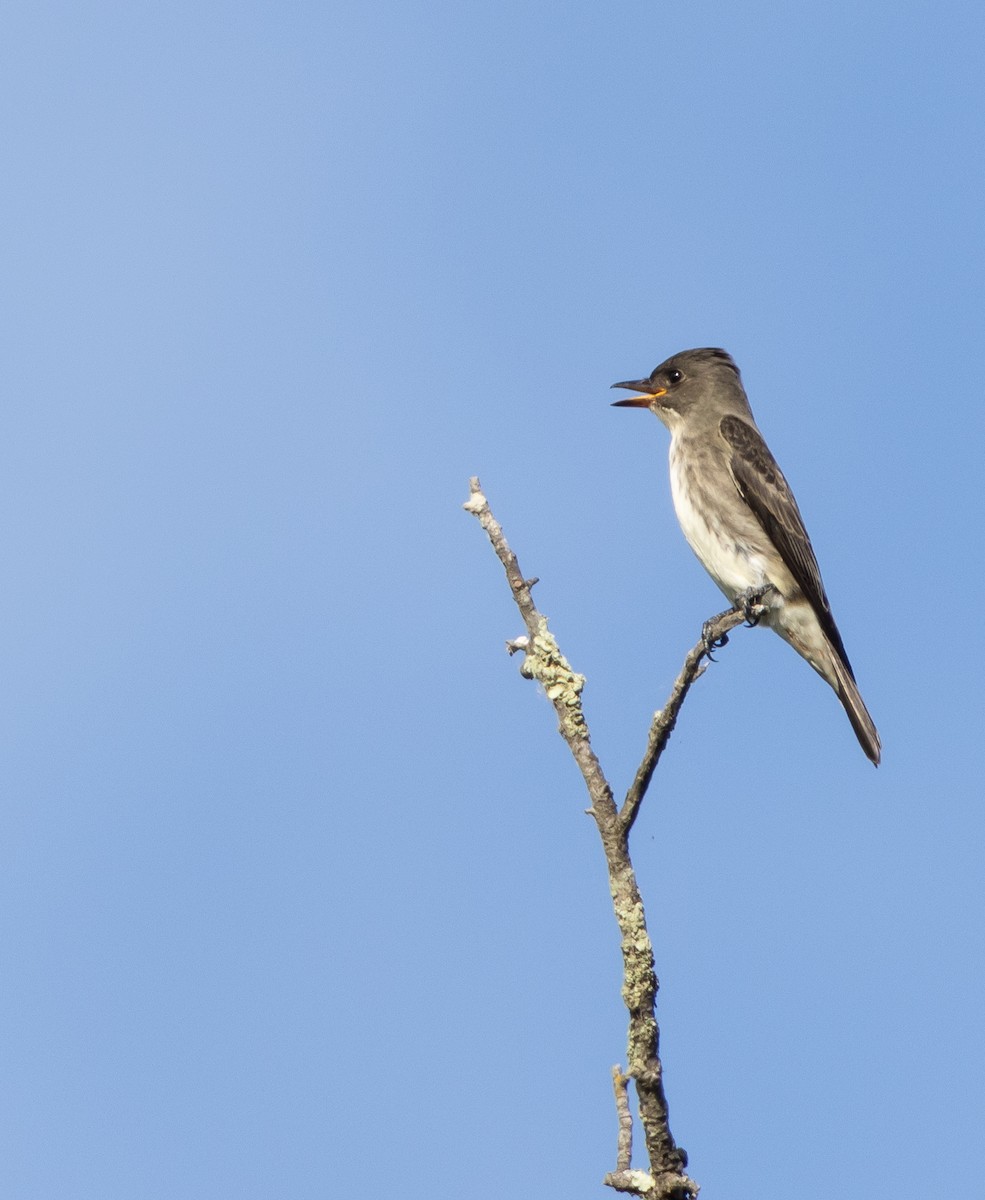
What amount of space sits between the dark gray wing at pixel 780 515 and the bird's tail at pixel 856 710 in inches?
3.1

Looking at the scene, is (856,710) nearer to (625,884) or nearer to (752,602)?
(752,602)

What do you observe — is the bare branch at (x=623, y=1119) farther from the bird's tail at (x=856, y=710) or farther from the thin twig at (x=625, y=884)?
the bird's tail at (x=856, y=710)

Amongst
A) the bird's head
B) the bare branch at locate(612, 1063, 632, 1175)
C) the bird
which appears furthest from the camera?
the bird's head

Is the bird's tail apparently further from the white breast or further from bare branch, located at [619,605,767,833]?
bare branch, located at [619,605,767,833]

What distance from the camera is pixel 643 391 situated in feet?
38.1

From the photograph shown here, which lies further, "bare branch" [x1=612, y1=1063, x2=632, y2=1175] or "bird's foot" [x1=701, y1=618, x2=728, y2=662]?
"bird's foot" [x1=701, y1=618, x2=728, y2=662]

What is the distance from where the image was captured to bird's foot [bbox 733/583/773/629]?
955 cm

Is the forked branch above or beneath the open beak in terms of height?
beneath

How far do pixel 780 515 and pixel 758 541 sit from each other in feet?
0.81

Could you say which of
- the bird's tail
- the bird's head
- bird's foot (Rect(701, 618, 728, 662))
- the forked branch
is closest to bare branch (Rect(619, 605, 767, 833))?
the forked branch

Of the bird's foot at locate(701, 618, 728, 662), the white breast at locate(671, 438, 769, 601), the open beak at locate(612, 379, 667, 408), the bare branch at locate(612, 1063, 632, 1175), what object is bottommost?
the bare branch at locate(612, 1063, 632, 1175)

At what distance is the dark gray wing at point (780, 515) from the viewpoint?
1023cm

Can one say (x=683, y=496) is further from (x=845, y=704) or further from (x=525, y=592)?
(x=525, y=592)

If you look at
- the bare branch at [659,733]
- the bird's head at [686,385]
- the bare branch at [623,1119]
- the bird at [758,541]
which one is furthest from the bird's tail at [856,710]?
the bare branch at [623,1119]
